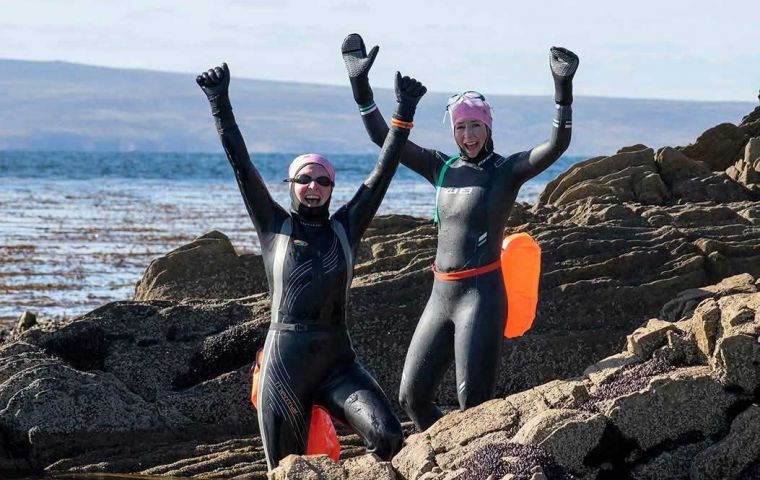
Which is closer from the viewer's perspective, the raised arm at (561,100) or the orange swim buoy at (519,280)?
the raised arm at (561,100)

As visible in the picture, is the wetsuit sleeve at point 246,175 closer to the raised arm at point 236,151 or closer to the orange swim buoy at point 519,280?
the raised arm at point 236,151

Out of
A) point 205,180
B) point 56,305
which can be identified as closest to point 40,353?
point 56,305

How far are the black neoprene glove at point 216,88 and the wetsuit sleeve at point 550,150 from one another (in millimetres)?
2268

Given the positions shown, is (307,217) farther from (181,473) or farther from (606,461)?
(181,473)

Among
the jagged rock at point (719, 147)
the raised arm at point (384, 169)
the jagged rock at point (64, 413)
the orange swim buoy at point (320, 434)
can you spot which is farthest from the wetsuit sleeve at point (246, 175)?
the jagged rock at point (719, 147)

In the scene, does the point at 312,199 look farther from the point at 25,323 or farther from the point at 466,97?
the point at 25,323

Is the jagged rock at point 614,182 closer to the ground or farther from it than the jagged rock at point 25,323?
farther from it

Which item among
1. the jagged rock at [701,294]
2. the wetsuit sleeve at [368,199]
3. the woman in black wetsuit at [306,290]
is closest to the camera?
the woman in black wetsuit at [306,290]

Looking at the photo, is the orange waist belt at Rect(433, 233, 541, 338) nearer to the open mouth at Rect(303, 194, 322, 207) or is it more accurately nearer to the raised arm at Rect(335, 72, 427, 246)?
the raised arm at Rect(335, 72, 427, 246)

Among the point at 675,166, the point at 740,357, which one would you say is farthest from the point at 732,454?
the point at 675,166

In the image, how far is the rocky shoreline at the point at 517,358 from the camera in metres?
9.55

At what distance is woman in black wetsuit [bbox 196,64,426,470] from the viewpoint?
9961 mm

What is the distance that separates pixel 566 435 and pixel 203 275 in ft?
30.3

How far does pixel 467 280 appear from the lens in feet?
36.7
